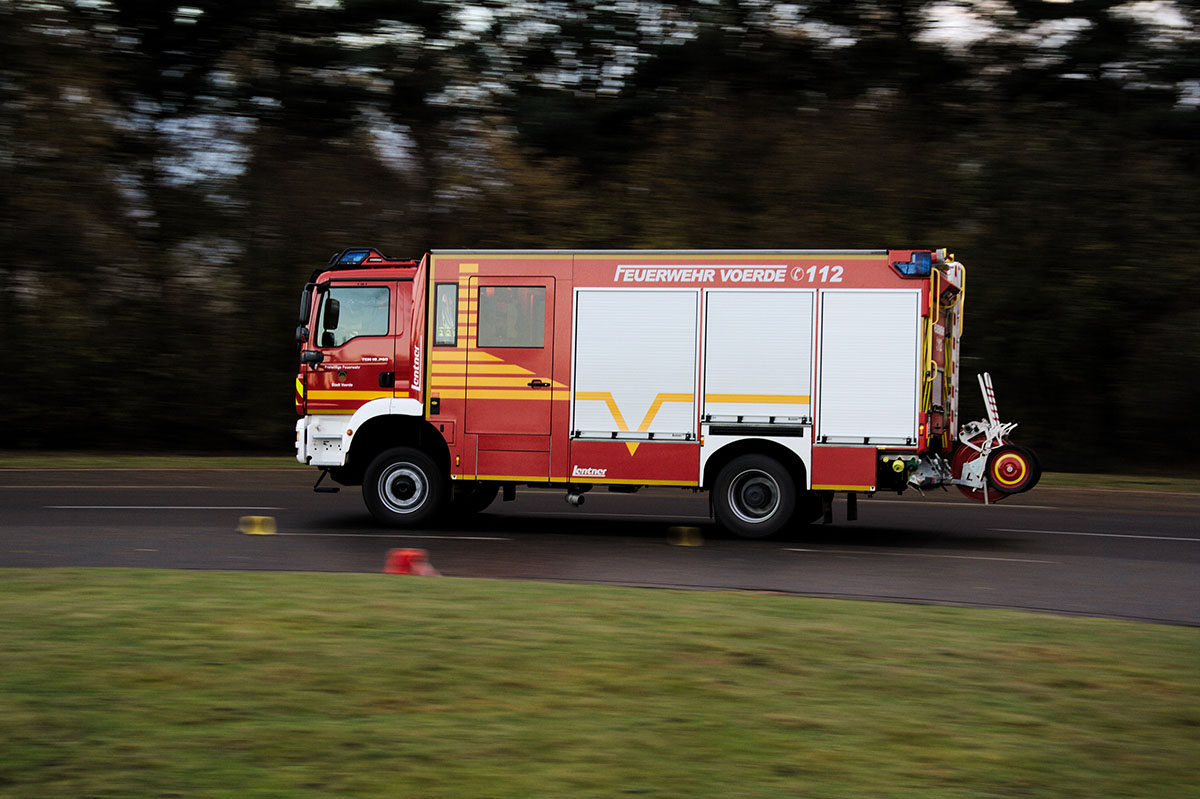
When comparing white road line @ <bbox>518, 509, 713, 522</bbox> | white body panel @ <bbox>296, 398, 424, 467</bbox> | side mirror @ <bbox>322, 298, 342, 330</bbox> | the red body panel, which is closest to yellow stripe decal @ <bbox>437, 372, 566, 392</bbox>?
white body panel @ <bbox>296, 398, 424, 467</bbox>

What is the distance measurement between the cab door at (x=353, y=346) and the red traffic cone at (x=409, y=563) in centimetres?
251

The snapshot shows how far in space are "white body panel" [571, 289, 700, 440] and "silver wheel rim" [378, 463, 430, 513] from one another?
1.88m

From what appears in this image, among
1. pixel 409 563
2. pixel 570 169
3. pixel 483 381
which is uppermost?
pixel 570 169

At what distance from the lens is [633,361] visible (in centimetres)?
1314

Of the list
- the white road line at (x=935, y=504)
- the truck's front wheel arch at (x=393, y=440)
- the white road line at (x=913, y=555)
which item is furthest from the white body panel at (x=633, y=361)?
the white road line at (x=935, y=504)

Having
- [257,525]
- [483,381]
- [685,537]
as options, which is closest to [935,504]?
[685,537]

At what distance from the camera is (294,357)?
2522 centimetres

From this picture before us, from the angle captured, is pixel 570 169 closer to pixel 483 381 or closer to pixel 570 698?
pixel 483 381

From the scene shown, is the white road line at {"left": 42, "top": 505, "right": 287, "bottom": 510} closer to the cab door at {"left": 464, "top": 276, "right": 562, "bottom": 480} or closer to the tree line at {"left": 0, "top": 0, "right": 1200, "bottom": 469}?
the cab door at {"left": 464, "top": 276, "right": 562, "bottom": 480}

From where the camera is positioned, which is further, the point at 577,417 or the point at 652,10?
the point at 652,10

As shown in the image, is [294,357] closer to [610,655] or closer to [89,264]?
[89,264]

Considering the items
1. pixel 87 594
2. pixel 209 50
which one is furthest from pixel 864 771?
pixel 209 50

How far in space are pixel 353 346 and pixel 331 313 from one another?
505 millimetres

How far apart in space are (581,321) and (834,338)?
2657 millimetres
